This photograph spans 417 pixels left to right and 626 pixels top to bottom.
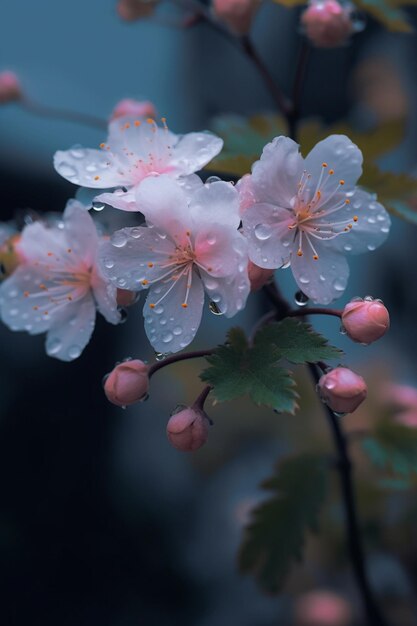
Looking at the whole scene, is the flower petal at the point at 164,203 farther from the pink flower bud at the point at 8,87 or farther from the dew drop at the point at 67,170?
the pink flower bud at the point at 8,87

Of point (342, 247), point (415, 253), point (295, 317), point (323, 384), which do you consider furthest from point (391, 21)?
point (415, 253)

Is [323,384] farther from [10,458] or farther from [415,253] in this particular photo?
[415,253]

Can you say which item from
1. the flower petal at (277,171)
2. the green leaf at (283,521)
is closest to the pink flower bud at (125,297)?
the flower petal at (277,171)

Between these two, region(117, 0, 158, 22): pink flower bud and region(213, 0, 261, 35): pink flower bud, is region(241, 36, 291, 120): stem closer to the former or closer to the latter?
region(213, 0, 261, 35): pink flower bud

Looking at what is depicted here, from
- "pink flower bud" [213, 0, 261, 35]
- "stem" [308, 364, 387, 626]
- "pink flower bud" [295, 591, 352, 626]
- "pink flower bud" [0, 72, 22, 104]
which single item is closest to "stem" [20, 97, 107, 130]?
"pink flower bud" [0, 72, 22, 104]

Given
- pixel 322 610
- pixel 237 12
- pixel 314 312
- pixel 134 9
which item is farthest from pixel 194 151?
pixel 322 610

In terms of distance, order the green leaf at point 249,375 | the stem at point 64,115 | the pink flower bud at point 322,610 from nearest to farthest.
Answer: the green leaf at point 249,375 < the stem at point 64,115 < the pink flower bud at point 322,610
